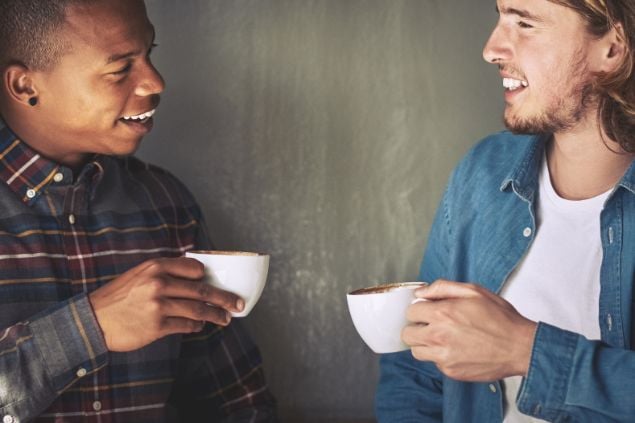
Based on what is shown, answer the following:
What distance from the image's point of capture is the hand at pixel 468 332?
1.10 m

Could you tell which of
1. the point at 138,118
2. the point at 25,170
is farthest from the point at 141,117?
the point at 25,170

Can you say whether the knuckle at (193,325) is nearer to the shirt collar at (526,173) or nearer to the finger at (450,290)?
the finger at (450,290)

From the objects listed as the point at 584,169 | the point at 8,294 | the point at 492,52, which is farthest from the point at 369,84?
the point at 8,294

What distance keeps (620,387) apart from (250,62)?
0.98 m

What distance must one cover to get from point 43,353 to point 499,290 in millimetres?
756

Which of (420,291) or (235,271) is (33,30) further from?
(420,291)

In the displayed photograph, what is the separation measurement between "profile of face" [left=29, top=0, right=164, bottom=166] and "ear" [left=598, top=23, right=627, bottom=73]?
2.47 ft

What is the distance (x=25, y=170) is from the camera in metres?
1.42

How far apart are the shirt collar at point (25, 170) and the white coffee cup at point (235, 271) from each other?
1.19ft

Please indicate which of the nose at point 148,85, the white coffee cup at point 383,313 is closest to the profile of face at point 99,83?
the nose at point 148,85

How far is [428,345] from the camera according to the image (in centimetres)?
113

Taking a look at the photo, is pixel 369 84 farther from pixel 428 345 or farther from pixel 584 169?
pixel 428 345

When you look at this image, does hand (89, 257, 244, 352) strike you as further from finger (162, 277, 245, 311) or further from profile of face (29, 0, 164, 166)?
profile of face (29, 0, 164, 166)

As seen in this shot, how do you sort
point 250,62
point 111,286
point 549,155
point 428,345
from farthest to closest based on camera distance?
point 250,62, point 549,155, point 111,286, point 428,345
